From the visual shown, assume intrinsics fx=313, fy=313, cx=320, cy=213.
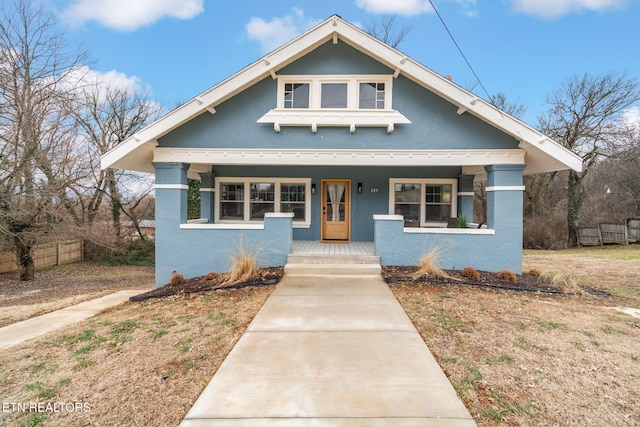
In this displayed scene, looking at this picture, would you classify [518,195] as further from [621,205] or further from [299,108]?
[621,205]

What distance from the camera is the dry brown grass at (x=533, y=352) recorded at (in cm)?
275

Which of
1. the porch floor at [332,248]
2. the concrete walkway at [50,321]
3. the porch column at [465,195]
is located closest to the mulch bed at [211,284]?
the concrete walkway at [50,321]

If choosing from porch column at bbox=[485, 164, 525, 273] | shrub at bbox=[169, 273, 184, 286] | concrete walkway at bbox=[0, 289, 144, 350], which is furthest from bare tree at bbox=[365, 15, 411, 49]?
concrete walkway at bbox=[0, 289, 144, 350]

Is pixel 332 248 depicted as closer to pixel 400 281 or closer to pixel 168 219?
pixel 400 281

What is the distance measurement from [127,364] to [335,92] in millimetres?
7247

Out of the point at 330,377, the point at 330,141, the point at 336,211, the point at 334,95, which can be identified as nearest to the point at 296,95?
the point at 334,95

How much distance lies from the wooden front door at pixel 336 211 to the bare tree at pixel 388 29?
1514cm

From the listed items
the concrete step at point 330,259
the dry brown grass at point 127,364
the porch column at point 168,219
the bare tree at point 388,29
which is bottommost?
the dry brown grass at point 127,364

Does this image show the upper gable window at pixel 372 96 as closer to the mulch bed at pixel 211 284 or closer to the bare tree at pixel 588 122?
the mulch bed at pixel 211 284

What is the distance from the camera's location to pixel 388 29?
2092 centimetres

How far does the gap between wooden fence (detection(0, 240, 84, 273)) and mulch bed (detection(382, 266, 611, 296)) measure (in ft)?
49.5

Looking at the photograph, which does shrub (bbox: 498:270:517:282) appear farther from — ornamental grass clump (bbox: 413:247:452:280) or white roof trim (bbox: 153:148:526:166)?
white roof trim (bbox: 153:148:526:166)

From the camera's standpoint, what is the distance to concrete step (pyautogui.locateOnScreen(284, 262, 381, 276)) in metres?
7.58

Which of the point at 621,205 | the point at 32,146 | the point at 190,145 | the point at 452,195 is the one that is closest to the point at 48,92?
the point at 32,146
